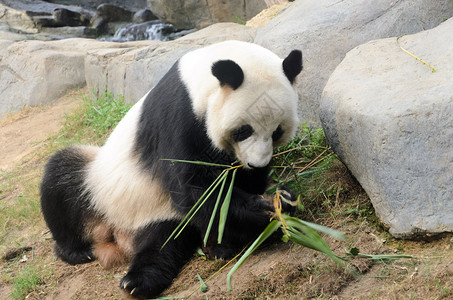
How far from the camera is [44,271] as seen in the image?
14.0ft

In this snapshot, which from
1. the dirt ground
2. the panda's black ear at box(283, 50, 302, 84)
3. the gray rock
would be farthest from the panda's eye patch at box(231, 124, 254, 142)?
the gray rock

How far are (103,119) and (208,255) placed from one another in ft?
13.3

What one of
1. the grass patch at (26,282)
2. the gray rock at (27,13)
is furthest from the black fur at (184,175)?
the gray rock at (27,13)

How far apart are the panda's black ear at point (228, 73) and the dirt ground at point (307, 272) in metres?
1.23

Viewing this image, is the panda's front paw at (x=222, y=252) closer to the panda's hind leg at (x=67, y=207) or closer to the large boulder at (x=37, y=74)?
the panda's hind leg at (x=67, y=207)

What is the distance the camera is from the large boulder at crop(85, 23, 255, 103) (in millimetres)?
6891

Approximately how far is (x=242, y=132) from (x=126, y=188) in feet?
4.18

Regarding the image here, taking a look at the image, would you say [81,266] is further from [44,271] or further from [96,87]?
[96,87]

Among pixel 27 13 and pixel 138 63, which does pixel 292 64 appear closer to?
pixel 138 63

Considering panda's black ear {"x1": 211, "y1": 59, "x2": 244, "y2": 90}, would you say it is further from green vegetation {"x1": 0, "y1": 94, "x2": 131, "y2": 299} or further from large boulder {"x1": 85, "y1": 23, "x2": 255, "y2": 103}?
large boulder {"x1": 85, "y1": 23, "x2": 255, "y2": 103}

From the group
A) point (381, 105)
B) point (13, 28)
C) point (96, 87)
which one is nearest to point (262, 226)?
point (381, 105)

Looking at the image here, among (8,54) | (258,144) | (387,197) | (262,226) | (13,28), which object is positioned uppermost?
(258,144)

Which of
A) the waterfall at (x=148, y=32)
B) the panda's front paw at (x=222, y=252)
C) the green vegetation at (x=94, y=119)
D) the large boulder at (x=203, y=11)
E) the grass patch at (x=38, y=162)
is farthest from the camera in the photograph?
the waterfall at (x=148, y=32)

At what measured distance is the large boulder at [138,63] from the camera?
6.89 meters
